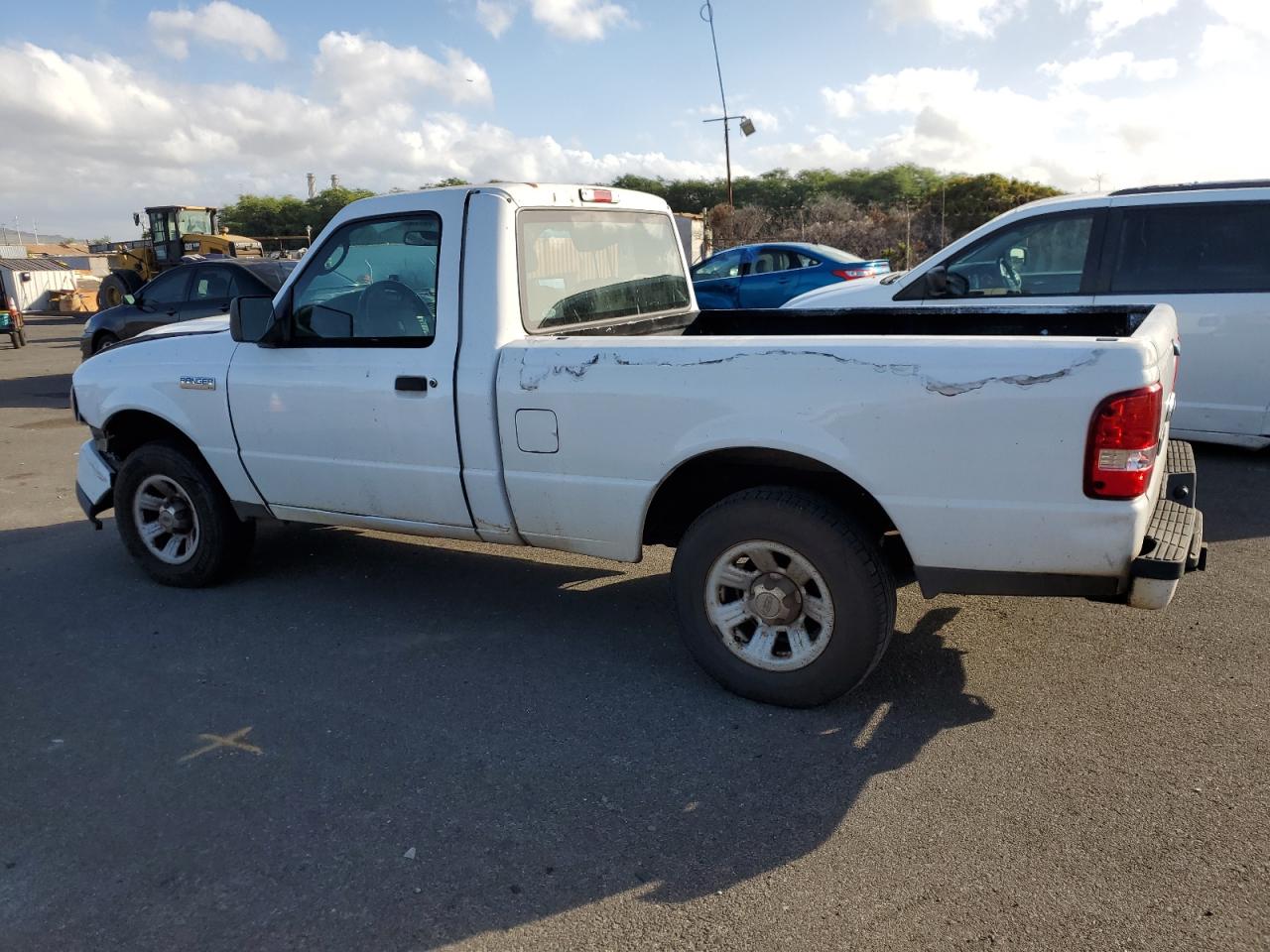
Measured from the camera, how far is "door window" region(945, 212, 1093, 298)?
22.6ft

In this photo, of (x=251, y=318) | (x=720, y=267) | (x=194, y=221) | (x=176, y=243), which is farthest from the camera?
(x=194, y=221)

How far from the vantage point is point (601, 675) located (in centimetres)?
404

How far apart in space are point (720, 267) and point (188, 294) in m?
7.46

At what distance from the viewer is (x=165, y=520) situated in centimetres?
522

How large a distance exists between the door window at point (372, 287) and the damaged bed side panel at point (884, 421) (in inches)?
24.3

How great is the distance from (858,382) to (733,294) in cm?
1153

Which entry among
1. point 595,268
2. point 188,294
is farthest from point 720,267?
point 595,268

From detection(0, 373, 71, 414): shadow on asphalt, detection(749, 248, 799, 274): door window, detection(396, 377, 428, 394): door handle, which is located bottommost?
detection(0, 373, 71, 414): shadow on asphalt

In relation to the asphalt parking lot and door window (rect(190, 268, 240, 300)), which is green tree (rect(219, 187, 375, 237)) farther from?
the asphalt parking lot

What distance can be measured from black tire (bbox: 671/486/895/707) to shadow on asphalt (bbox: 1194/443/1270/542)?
2.98 m

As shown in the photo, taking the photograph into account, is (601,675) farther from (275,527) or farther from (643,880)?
(275,527)

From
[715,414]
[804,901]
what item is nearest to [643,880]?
[804,901]

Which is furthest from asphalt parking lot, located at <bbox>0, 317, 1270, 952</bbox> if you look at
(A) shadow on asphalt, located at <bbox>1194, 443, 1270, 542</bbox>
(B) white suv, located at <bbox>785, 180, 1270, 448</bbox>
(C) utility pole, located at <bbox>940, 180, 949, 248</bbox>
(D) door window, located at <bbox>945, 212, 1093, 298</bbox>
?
(C) utility pole, located at <bbox>940, 180, 949, 248</bbox>

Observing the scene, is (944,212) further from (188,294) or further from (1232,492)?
(1232,492)
